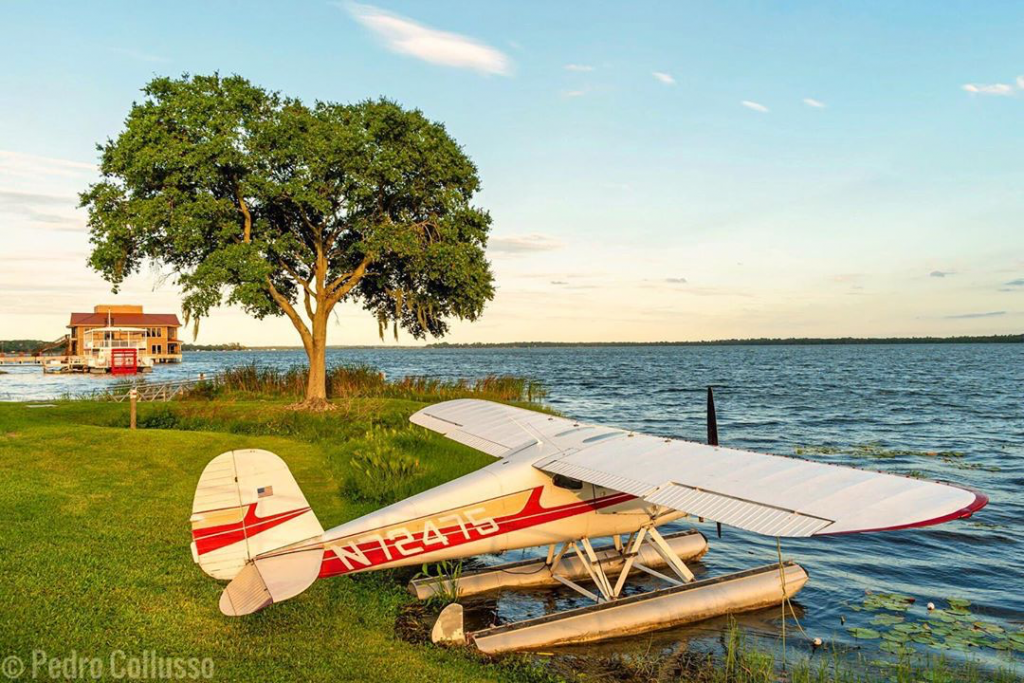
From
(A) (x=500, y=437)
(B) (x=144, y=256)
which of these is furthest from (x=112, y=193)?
(A) (x=500, y=437)

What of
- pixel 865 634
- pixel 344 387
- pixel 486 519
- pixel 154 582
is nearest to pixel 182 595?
pixel 154 582

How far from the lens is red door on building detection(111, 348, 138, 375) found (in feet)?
208

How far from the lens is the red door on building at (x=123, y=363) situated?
63.3 metres

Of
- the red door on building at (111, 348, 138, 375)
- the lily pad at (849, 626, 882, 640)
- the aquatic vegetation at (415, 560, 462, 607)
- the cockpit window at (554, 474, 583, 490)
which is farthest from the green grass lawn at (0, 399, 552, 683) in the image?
the red door on building at (111, 348, 138, 375)

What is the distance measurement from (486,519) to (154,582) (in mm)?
4222

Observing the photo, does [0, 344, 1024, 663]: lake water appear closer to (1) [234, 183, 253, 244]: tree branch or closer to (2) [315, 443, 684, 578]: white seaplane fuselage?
(2) [315, 443, 684, 578]: white seaplane fuselage

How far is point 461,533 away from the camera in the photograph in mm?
8281

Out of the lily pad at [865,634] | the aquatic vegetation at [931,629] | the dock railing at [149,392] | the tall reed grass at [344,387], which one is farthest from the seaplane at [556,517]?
the dock railing at [149,392]

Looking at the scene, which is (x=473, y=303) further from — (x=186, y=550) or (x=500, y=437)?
(x=186, y=550)

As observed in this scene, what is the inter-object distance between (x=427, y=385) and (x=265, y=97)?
14.6 meters

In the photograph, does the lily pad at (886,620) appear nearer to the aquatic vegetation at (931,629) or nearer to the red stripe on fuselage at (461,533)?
the aquatic vegetation at (931,629)

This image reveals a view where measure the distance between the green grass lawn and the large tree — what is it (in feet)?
29.0

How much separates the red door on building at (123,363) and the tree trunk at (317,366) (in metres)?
45.5

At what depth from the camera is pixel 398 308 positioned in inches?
1072
